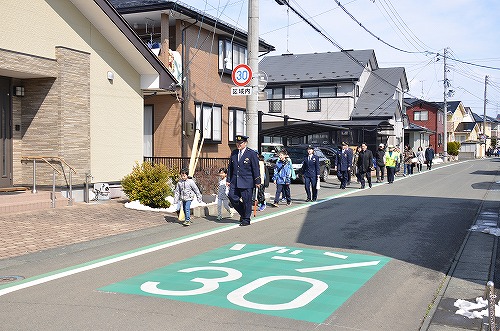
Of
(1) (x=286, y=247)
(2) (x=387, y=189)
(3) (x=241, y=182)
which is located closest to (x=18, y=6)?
(3) (x=241, y=182)

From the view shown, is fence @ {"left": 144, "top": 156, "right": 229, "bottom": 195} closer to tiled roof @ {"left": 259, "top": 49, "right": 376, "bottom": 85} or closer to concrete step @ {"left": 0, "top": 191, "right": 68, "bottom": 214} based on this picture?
concrete step @ {"left": 0, "top": 191, "right": 68, "bottom": 214}

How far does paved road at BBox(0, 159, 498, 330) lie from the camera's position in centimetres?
541

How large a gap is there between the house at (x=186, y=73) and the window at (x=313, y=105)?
21.4 m

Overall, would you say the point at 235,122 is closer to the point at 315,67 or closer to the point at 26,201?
the point at 26,201

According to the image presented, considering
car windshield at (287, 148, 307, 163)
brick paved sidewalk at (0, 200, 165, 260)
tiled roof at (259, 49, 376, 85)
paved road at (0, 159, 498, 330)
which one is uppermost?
tiled roof at (259, 49, 376, 85)

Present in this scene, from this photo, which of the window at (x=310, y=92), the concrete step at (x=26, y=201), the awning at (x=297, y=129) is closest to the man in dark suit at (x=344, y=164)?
the awning at (x=297, y=129)

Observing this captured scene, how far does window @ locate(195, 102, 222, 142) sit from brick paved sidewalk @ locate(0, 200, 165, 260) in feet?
24.6

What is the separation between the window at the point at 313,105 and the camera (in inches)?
1699

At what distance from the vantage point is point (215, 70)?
22.0 m

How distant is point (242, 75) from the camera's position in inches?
598

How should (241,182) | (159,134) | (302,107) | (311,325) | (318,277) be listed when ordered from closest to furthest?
(311,325), (318,277), (241,182), (159,134), (302,107)

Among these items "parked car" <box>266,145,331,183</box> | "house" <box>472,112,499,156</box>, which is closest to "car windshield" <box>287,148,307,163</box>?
"parked car" <box>266,145,331,183</box>

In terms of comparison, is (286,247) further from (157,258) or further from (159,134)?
(159,134)

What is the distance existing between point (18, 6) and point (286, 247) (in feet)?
30.4
